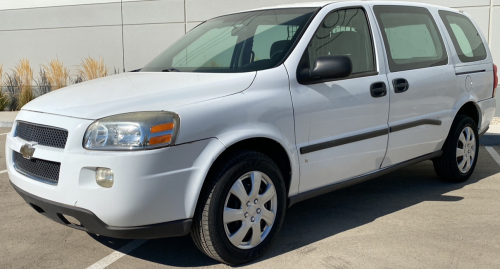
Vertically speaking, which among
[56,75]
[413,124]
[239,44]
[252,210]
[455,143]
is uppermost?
[239,44]

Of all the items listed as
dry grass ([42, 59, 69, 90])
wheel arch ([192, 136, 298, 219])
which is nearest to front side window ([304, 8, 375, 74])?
wheel arch ([192, 136, 298, 219])

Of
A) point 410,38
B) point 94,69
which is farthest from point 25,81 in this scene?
point 410,38

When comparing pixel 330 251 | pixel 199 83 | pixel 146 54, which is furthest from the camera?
pixel 146 54

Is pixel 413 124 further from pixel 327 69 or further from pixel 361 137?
pixel 327 69

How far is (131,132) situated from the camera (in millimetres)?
2938

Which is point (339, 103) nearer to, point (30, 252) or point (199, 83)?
point (199, 83)

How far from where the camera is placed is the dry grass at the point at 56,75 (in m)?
12.9

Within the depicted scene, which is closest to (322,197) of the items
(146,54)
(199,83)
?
(199,83)

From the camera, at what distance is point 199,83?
3361mm

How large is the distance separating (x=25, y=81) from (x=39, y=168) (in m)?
10.8

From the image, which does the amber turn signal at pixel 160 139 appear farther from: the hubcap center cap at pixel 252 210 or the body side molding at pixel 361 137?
the body side molding at pixel 361 137

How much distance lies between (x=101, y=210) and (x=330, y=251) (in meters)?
1.56

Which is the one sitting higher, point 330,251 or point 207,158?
point 207,158

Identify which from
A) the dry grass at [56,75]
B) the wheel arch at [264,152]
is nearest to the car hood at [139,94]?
the wheel arch at [264,152]
